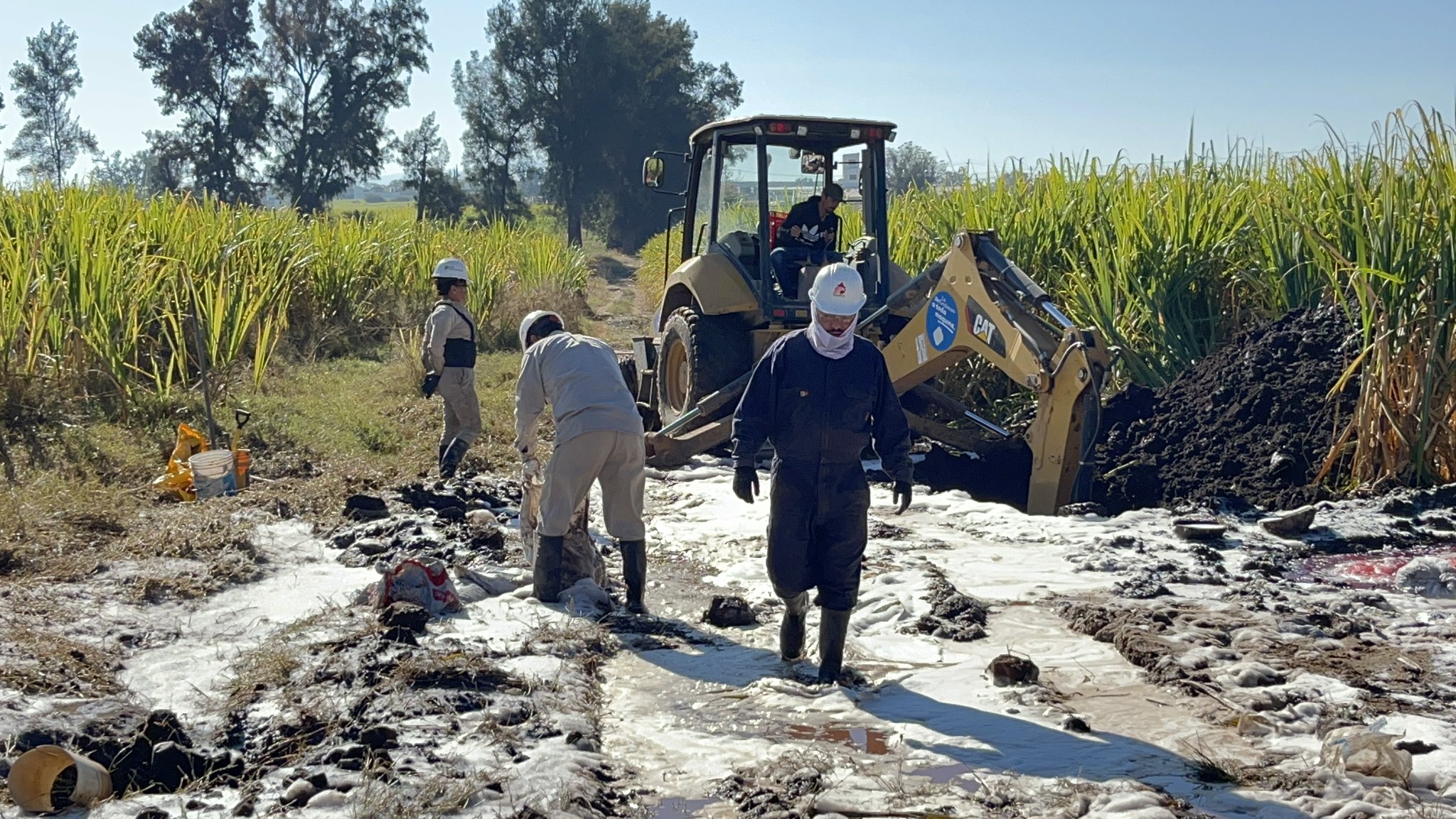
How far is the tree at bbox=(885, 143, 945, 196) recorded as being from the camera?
1448cm

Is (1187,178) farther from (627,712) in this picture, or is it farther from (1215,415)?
(627,712)

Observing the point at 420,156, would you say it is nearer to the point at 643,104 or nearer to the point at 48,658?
the point at 643,104

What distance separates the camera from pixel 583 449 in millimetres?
6641

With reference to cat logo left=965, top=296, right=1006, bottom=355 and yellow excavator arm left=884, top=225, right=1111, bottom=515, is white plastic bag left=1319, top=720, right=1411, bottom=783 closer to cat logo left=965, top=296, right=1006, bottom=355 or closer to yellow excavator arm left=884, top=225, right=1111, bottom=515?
yellow excavator arm left=884, top=225, right=1111, bottom=515

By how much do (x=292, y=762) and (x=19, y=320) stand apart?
7.09m

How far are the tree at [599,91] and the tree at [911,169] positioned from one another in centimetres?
1546

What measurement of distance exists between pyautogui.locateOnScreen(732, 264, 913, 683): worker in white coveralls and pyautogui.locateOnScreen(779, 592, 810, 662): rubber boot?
111 millimetres

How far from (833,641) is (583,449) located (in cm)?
175

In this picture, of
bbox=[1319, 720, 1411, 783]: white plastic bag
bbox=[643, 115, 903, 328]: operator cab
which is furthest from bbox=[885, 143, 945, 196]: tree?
bbox=[1319, 720, 1411, 783]: white plastic bag

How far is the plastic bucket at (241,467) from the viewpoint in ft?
30.4

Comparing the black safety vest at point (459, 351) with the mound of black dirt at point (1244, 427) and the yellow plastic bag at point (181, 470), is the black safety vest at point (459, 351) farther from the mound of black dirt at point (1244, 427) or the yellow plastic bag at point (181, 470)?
the mound of black dirt at point (1244, 427)

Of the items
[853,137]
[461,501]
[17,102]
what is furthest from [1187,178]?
[17,102]

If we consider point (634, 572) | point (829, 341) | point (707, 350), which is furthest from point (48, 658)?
point (707, 350)

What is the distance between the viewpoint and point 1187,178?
38.6ft
